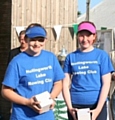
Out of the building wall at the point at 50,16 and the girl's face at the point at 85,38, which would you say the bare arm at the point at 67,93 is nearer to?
the girl's face at the point at 85,38

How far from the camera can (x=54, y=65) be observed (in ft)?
12.4

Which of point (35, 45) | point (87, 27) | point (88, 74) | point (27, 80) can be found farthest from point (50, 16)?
point (27, 80)

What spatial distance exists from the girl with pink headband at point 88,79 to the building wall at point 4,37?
3.75m

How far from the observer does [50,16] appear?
326 inches

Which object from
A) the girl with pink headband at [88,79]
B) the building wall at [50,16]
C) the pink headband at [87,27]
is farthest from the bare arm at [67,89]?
the building wall at [50,16]

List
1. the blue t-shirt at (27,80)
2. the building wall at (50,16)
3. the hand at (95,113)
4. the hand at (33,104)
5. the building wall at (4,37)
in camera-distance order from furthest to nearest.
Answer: the building wall at (4,37) → the building wall at (50,16) → the hand at (95,113) → the blue t-shirt at (27,80) → the hand at (33,104)

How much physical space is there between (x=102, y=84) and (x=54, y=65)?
645 mm

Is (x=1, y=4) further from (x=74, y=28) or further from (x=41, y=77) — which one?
(x=41, y=77)

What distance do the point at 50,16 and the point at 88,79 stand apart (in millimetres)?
4290

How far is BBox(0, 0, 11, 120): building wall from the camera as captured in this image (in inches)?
307

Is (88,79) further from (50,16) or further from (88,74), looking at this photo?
(50,16)

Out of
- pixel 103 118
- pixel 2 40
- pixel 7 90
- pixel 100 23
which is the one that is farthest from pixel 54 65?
pixel 100 23

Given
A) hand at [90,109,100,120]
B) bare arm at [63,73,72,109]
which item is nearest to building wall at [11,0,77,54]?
bare arm at [63,73,72,109]

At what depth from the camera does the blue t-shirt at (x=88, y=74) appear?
413 cm
